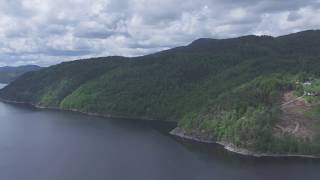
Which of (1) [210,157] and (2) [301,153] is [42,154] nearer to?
(1) [210,157]

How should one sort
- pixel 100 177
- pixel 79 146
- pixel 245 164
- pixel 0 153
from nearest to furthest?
pixel 100 177 → pixel 245 164 → pixel 0 153 → pixel 79 146

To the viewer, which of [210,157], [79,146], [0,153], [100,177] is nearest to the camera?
[100,177]

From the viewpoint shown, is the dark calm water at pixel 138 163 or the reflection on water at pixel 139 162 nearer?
the dark calm water at pixel 138 163

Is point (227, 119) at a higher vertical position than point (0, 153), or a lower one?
higher

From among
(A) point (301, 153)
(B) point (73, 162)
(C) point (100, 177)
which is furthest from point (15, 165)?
(A) point (301, 153)

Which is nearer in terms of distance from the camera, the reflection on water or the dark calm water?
the dark calm water

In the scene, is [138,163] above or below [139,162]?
below

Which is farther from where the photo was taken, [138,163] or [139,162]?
[139,162]

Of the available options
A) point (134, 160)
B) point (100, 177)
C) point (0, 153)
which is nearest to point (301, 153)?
point (134, 160)

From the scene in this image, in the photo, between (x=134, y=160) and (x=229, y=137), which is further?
(x=229, y=137)
